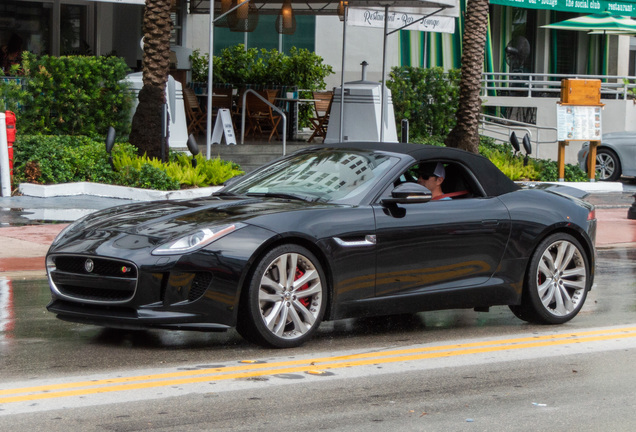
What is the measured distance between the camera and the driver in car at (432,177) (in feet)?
27.1

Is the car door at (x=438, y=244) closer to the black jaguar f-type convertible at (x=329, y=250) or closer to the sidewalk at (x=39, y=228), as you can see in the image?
the black jaguar f-type convertible at (x=329, y=250)

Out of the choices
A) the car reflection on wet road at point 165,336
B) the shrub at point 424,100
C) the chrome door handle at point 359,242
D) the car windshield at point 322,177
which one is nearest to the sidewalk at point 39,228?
the car reflection on wet road at point 165,336

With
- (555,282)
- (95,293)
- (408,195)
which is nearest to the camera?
(95,293)

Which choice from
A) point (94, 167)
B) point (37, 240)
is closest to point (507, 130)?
point (94, 167)

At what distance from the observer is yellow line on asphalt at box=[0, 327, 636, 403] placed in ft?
19.4

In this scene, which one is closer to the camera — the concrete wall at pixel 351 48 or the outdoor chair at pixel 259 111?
the outdoor chair at pixel 259 111

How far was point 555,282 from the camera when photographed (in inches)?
336

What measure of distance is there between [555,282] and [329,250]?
230cm

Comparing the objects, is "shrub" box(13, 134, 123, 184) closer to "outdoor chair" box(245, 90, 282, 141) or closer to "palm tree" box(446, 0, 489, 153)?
"outdoor chair" box(245, 90, 282, 141)

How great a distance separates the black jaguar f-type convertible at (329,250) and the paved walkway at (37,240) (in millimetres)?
3423

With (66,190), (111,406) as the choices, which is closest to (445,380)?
(111,406)

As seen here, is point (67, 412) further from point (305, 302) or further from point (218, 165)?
point (218, 165)

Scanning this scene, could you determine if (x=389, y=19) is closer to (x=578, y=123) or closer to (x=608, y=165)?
(x=578, y=123)

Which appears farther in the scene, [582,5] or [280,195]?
[582,5]
